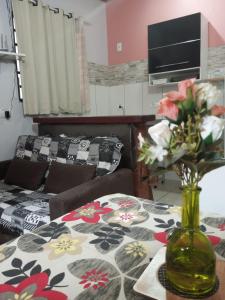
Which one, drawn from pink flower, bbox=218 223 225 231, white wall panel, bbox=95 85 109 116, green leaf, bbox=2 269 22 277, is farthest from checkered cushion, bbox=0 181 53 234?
white wall panel, bbox=95 85 109 116

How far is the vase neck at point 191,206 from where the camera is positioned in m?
0.61

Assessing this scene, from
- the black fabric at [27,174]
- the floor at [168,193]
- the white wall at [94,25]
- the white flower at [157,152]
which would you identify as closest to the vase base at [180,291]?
the white flower at [157,152]

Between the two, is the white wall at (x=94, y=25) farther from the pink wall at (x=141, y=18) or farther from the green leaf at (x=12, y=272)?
the green leaf at (x=12, y=272)

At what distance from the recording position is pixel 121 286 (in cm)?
70

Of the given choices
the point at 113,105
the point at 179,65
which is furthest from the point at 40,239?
the point at 113,105

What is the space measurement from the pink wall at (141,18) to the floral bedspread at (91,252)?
10.7 feet

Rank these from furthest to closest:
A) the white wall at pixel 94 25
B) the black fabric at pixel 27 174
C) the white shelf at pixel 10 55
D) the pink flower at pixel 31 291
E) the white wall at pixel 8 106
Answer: the white wall at pixel 94 25 < the white wall at pixel 8 106 < the white shelf at pixel 10 55 < the black fabric at pixel 27 174 < the pink flower at pixel 31 291

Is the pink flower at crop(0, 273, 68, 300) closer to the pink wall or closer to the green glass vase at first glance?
the green glass vase

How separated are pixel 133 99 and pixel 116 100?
1.12 feet

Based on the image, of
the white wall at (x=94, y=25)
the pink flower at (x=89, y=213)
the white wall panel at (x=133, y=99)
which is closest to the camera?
the pink flower at (x=89, y=213)

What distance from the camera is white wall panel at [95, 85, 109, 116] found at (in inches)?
169

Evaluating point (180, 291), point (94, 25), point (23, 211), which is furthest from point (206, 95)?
point (94, 25)

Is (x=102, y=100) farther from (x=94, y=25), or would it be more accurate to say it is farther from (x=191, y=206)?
(x=191, y=206)

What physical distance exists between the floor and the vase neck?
2561mm
